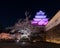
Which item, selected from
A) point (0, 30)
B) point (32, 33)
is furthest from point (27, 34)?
point (0, 30)

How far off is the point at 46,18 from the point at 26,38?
2463 cm

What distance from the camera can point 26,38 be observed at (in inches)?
2282

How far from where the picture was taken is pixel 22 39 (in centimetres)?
5806

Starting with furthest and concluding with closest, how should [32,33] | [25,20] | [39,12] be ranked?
[39,12]
[25,20]
[32,33]

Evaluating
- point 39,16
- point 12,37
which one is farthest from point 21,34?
point 39,16

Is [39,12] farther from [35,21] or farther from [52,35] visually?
[52,35]

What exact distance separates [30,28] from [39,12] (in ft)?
59.1

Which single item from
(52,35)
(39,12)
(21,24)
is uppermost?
(39,12)

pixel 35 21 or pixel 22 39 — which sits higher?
pixel 35 21

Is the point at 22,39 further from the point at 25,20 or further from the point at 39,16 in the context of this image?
the point at 39,16

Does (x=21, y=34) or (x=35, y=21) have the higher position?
(x=35, y=21)

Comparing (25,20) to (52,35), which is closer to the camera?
(52,35)

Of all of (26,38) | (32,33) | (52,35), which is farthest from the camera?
(32,33)

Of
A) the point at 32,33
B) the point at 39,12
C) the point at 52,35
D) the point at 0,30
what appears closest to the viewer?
the point at 52,35
